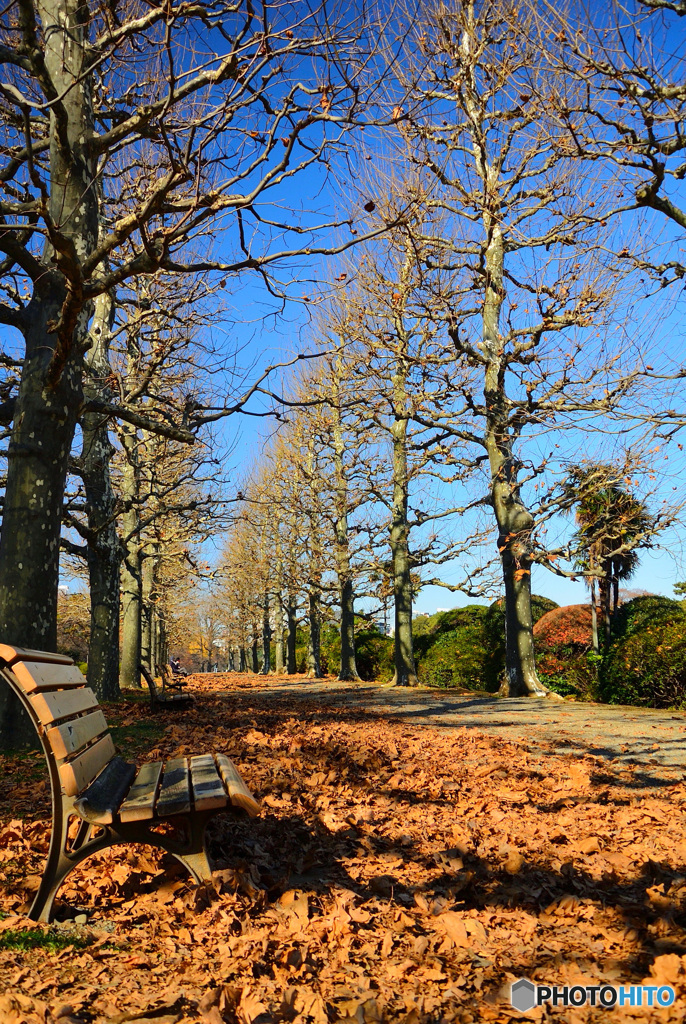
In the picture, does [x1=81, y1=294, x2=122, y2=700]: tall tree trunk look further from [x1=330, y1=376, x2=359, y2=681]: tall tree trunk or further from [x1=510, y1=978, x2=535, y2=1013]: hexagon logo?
[x1=330, y1=376, x2=359, y2=681]: tall tree trunk

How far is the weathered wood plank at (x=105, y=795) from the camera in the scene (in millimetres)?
2486

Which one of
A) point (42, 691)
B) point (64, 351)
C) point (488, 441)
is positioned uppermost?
point (488, 441)

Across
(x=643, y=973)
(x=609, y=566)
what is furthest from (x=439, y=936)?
(x=609, y=566)

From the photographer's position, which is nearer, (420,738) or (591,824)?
(591,824)

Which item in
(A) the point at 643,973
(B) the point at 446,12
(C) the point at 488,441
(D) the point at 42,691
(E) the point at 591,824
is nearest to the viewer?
(A) the point at 643,973

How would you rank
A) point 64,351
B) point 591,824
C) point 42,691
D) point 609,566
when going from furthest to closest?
point 609,566 < point 64,351 < point 591,824 < point 42,691

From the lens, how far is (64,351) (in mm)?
5492

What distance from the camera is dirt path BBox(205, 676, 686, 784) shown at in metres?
6.57

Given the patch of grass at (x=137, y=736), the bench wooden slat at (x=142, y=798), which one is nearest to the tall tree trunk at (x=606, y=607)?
the patch of grass at (x=137, y=736)

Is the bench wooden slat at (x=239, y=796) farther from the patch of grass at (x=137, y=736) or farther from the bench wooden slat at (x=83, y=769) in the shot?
the patch of grass at (x=137, y=736)

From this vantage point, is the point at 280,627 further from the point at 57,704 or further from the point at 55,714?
the point at 55,714

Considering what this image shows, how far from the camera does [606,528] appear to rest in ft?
35.3

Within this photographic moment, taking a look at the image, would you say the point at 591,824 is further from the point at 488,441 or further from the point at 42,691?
the point at 488,441

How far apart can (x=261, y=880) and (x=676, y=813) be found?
115 inches
